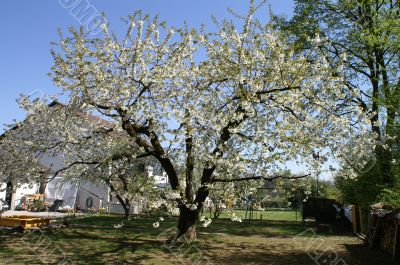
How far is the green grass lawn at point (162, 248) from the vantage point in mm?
11008

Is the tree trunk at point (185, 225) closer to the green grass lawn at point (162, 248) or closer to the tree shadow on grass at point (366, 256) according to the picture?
the green grass lawn at point (162, 248)

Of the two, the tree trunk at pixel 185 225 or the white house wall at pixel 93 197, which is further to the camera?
the white house wall at pixel 93 197

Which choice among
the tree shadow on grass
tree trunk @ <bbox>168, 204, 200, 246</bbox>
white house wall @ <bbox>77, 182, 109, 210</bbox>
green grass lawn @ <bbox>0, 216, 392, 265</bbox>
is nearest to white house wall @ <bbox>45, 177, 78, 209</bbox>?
white house wall @ <bbox>77, 182, 109, 210</bbox>

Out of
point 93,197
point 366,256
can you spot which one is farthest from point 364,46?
point 93,197

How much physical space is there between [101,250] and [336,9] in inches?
728

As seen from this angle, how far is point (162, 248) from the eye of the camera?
500 inches

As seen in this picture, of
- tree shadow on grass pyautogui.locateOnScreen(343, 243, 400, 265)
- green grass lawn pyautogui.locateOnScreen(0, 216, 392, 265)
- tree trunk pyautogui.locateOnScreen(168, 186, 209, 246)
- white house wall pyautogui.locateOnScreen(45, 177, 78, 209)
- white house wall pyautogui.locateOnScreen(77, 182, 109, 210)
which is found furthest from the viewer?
white house wall pyautogui.locateOnScreen(45, 177, 78, 209)

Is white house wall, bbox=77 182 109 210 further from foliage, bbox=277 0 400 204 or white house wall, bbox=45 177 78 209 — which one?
foliage, bbox=277 0 400 204

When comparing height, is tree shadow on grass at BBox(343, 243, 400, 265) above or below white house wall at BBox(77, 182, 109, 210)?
below

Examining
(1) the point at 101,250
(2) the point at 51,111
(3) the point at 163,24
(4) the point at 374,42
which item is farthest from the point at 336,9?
(1) the point at 101,250

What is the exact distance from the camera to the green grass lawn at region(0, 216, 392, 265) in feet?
36.1

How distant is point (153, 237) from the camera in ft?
49.5

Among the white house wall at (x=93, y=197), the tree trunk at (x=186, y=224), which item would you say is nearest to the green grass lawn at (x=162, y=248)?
the tree trunk at (x=186, y=224)

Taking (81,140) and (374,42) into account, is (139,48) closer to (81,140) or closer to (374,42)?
(81,140)
